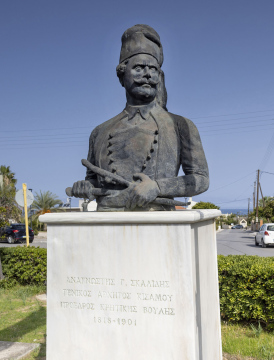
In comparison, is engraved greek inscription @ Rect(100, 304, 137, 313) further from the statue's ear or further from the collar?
the statue's ear

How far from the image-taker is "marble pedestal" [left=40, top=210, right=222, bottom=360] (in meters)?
2.71

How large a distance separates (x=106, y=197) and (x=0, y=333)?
387 cm

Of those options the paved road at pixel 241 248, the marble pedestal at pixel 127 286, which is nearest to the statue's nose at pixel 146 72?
the marble pedestal at pixel 127 286

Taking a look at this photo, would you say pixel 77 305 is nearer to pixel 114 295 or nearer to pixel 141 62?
pixel 114 295

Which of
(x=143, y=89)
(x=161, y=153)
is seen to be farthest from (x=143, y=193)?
(x=143, y=89)

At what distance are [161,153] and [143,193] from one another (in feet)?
1.75

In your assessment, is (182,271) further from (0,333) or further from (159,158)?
(0,333)

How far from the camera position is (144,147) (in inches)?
128

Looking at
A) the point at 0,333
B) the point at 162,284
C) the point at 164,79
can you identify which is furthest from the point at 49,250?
the point at 0,333

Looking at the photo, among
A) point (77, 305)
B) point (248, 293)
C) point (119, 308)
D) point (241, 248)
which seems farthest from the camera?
point (241, 248)

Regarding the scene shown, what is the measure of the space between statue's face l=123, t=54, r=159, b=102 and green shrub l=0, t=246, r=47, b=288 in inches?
267

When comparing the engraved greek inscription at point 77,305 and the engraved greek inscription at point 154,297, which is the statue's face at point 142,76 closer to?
the engraved greek inscription at point 154,297

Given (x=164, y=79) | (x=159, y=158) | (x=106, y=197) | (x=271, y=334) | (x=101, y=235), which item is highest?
(x=164, y=79)

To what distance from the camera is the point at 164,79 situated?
12.0 ft
